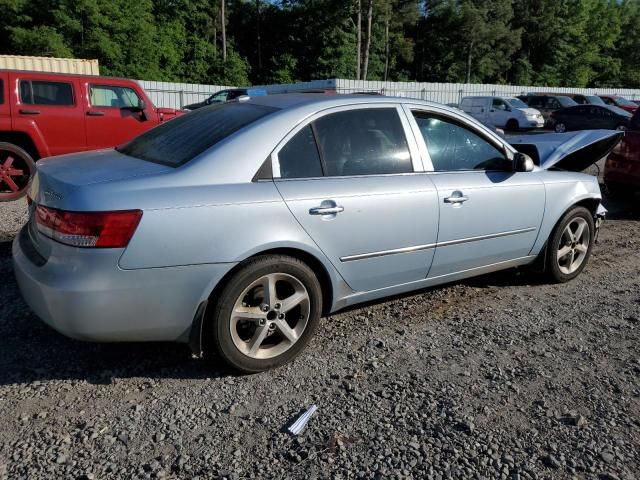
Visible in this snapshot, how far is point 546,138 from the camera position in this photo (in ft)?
19.3


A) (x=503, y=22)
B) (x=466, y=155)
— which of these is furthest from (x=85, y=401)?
(x=503, y=22)

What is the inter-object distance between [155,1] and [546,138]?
158 feet

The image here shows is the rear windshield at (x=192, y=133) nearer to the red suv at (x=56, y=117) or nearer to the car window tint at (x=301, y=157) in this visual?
the car window tint at (x=301, y=157)

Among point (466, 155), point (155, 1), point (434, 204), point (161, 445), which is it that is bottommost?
point (161, 445)

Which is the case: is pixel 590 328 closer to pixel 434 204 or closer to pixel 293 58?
pixel 434 204

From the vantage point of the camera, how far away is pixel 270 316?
3244mm

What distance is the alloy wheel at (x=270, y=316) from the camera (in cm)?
316

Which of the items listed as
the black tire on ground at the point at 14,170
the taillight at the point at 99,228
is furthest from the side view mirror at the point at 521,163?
the black tire on ground at the point at 14,170

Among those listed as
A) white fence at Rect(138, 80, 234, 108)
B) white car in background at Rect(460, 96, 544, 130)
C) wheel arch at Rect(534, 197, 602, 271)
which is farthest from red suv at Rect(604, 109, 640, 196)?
white fence at Rect(138, 80, 234, 108)

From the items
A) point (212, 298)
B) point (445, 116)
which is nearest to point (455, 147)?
point (445, 116)

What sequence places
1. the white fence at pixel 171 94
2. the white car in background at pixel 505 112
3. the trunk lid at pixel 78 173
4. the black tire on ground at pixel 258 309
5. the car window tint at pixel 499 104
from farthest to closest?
the white fence at pixel 171 94
the car window tint at pixel 499 104
the white car in background at pixel 505 112
the black tire on ground at pixel 258 309
the trunk lid at pixel 78 173

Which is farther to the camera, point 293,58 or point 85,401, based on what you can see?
point 293,58

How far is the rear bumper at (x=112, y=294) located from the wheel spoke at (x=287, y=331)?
50 centimetres

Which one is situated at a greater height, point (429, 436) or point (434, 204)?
point (434, 204)
